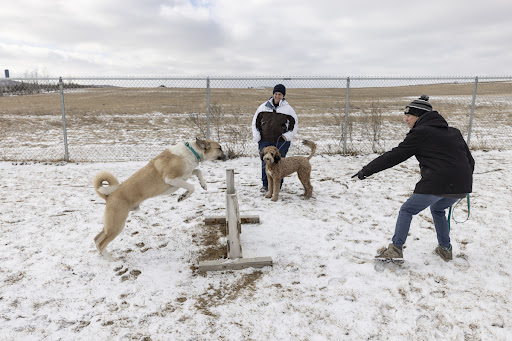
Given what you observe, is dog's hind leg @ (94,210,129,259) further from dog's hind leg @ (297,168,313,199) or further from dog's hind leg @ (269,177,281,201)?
dog's hind leg @ (297,168,313,199)

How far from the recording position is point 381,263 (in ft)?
12.2

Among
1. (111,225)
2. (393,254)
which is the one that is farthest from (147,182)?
(393,254)

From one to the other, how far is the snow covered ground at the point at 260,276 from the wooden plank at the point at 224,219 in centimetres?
14

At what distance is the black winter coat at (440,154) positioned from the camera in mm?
3188

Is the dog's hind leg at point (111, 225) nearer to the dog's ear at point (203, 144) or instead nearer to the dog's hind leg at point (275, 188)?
the dog's ear at point (203, 144)

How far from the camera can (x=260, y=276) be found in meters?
3.55

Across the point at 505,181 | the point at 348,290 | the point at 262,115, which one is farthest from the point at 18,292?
the point at 505,181

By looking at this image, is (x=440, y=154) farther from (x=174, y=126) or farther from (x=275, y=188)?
(x=174, y=126)

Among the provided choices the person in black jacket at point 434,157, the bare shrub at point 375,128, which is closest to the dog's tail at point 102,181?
the person in black jacket at point 434,157

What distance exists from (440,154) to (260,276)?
2315 millimetres

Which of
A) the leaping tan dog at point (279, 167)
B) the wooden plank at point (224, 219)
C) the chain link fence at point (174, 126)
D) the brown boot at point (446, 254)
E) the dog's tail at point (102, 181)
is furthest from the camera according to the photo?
the chain link fence at point (174, 126)

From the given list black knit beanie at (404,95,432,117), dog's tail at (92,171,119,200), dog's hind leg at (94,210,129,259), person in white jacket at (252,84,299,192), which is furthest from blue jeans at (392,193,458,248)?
dog's tail at (92,171,119,200)

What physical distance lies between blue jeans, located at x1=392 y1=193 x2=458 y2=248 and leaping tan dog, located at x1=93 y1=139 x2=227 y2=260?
2.49 meters

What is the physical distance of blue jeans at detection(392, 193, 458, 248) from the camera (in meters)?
3.38
